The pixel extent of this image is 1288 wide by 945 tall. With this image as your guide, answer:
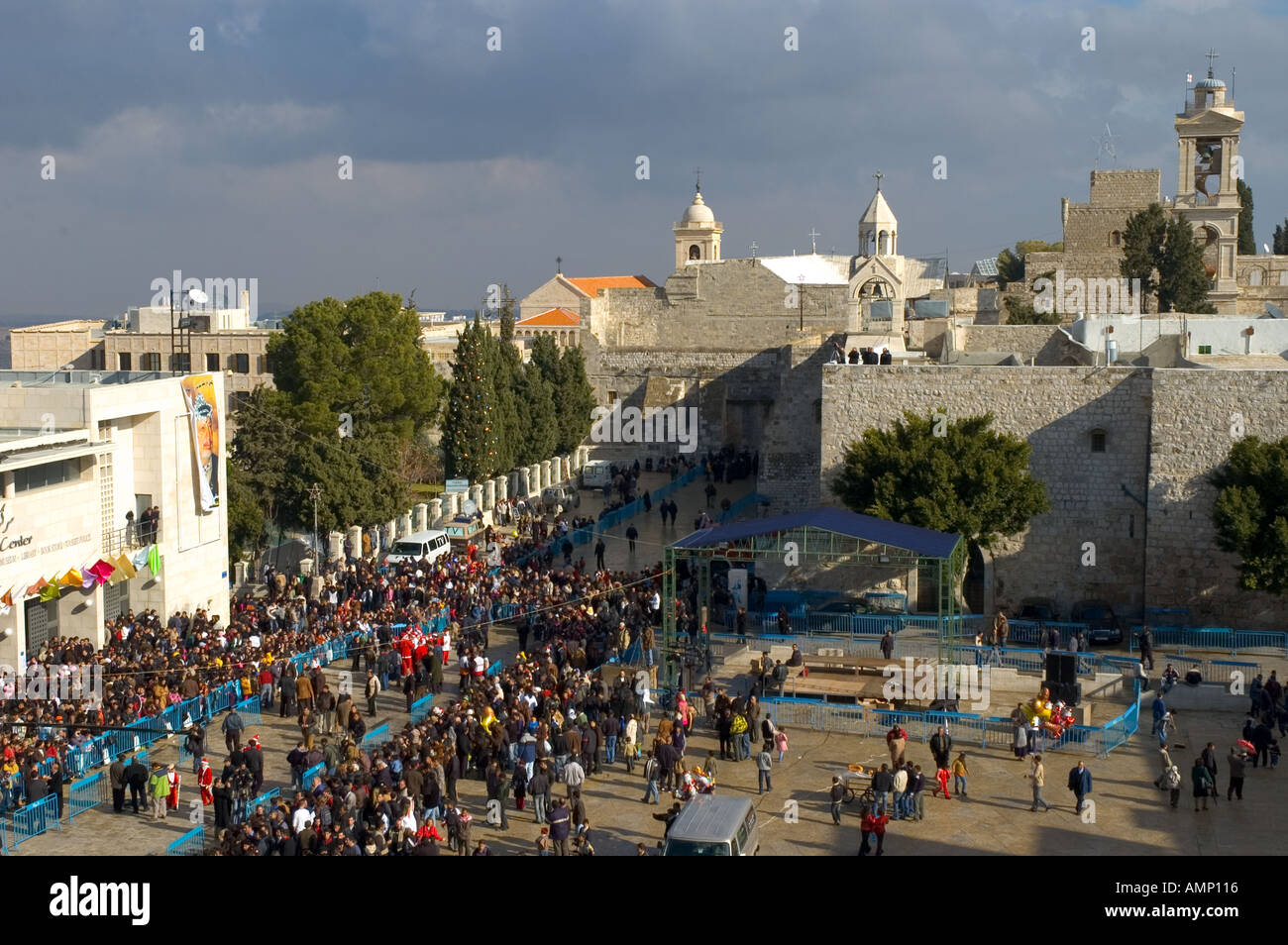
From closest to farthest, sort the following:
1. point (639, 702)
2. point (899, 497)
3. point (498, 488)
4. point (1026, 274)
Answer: point (639, 702) → point (899, 497) → point (498, 488) → point (1026, 274)

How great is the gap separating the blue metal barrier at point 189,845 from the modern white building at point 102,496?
8964 millimetres

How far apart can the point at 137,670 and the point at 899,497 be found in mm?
14171

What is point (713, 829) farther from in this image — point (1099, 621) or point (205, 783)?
point (1099, 621)

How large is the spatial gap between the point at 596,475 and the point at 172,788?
89.0 ft

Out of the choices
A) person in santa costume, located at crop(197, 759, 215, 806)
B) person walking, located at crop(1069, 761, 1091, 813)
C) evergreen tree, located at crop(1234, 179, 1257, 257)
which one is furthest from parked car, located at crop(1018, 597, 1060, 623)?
evergreen tree, located at crop(1234, 179, 1257, 257)

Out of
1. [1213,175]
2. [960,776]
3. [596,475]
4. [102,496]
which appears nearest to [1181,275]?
[1213,175]

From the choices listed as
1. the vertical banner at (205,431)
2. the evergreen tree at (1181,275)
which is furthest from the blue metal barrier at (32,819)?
the evergreen tree at (1181,275)

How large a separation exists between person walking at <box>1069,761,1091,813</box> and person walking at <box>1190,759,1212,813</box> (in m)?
1.28

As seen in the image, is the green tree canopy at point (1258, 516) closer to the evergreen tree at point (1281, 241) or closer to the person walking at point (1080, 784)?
the person walking at point (1080, 784)

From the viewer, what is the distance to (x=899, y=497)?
2667 cm

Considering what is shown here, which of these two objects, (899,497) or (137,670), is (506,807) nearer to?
(137,670)

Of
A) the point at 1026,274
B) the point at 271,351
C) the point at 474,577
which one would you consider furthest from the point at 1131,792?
the point at 1026,274

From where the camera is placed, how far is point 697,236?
7669 centimetres

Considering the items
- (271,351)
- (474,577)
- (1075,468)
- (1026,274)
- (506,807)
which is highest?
(1026,274)
